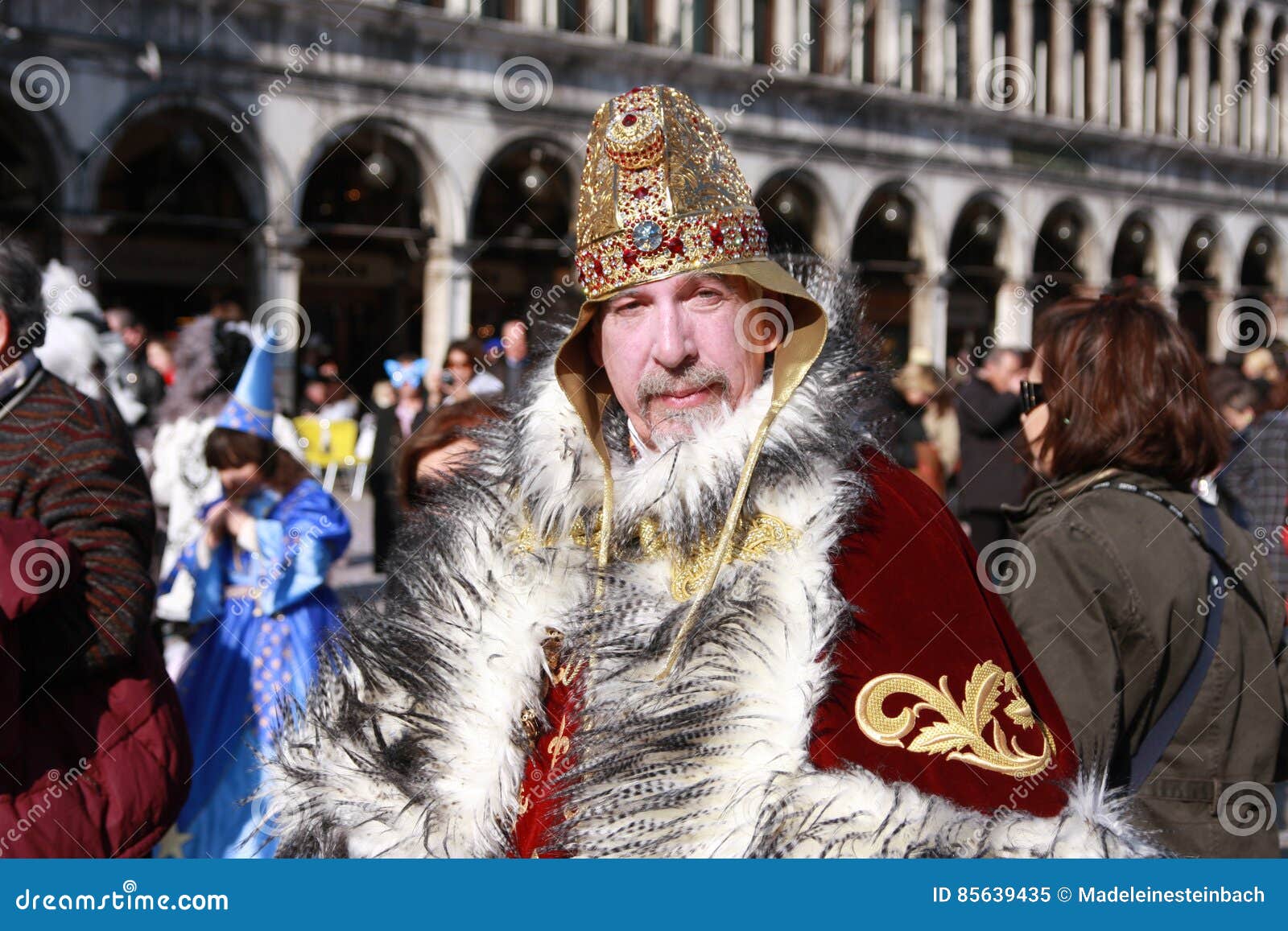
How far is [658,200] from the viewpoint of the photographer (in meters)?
2.02

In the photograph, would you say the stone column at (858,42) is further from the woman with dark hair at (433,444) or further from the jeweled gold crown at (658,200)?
the jeweled gold crown at (658,200)

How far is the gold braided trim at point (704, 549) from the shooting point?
1.87 m

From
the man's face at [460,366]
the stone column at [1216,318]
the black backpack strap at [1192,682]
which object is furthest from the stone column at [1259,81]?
the black backpack strap at [1192,682]

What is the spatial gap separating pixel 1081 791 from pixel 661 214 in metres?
1.01

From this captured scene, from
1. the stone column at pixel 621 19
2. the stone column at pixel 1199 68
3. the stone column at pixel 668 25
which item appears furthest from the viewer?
the stone column at pixel 1199 68

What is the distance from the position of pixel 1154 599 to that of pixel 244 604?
3.18 metres

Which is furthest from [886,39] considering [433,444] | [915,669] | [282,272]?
[915,669]

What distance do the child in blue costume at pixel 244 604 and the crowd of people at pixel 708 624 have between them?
1.77 metres

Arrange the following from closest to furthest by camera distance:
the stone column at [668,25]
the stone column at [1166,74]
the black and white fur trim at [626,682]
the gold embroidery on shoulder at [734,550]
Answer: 1. the black and white fur trim at [626,682]
2. the gold embroidery on shoulder at [734,550]
3. the stone column at [668,25]
4. the stone column at [1166,74]

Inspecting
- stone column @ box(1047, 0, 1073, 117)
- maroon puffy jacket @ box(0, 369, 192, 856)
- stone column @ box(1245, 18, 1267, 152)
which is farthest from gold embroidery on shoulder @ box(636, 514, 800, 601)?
stone column @ box(1245, 18, 1267, 152)

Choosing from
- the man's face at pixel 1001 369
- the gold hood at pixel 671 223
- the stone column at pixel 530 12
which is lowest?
the gold hood at pixel 671 223

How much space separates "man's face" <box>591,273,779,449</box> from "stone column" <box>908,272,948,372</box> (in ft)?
72.0

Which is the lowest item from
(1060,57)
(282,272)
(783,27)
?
(282,272)

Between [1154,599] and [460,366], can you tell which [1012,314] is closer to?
[460,366]
